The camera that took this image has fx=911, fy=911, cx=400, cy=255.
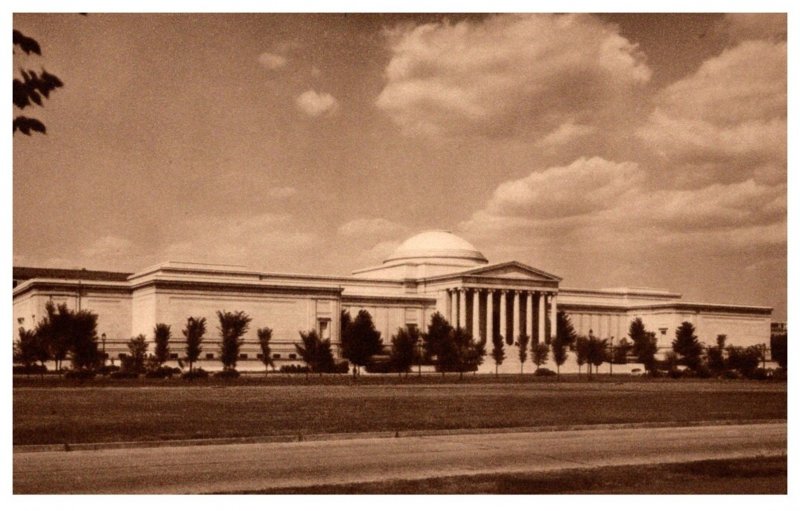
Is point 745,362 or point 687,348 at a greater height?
point 687,348

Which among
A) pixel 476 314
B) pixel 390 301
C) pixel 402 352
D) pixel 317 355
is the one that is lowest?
pixel 317 355

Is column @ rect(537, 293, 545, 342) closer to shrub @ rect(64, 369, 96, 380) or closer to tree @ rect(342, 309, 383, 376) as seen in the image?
tree @ rect(342, 309, 383, 376)

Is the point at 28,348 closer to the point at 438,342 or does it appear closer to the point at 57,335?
the point at 57,335

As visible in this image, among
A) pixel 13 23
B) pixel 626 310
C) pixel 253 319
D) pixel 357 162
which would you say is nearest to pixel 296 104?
pixel 357 162

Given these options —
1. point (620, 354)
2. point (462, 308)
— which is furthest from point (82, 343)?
point (462, 308)

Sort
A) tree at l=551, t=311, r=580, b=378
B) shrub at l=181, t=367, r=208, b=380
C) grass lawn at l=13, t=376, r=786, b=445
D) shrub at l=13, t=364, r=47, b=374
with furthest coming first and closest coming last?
1. tree at l=551, t=311, r=580, b=378
2. shrub at l=13, t=364, r=47, b=374
3. shrub at l=181, t=367, r=208, b=380
4. grass lawn at l=13, t=376, r=786, b=445

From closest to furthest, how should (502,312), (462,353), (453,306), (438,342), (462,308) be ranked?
(462,353), (438,342), (462,308), (453,306), (502,312)

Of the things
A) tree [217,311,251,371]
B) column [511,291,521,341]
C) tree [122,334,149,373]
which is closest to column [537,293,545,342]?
column [511,291,521,341]
